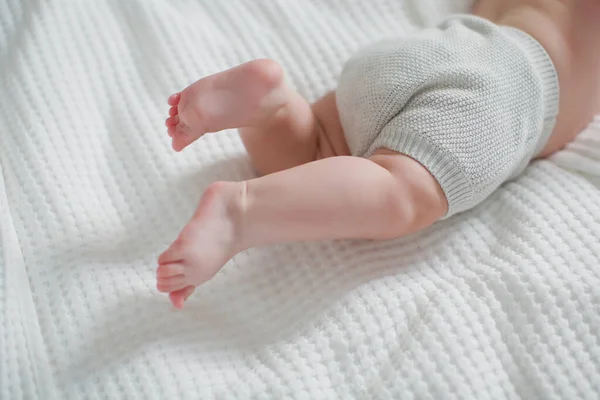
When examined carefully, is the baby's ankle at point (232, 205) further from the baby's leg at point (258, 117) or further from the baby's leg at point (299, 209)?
the baby's leg at point (258, 117)

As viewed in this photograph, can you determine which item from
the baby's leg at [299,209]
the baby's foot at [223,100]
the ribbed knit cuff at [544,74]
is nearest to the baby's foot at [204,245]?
the baby's leg at [299,209]

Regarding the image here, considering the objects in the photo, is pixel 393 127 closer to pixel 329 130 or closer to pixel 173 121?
pixel 329 130

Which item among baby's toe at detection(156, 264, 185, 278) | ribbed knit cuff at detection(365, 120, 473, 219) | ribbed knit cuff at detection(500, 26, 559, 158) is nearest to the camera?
baby's toe at detection(156, 264, 185, 278)

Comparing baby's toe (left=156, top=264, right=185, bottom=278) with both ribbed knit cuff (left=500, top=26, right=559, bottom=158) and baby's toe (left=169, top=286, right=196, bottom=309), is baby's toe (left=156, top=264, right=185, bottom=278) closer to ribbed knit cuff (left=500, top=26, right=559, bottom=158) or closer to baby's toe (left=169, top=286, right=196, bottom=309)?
baby's toe (left=169, top=286, right=196, bottom=309)

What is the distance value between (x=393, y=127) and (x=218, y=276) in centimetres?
31

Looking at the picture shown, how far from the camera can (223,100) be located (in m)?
0.79

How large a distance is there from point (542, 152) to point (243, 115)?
1.55 feet

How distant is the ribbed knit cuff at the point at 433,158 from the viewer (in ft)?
2.45

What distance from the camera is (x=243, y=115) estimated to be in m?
0.81

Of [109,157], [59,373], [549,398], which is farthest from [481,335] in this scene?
[109,157]

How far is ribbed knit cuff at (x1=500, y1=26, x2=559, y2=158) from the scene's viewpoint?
2.82ft

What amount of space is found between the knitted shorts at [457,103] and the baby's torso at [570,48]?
3cm

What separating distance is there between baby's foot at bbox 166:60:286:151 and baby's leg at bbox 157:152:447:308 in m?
0.13

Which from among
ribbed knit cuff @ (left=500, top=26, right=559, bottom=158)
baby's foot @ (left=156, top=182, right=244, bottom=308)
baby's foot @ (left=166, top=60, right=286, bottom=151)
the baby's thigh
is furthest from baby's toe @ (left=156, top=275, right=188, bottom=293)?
ribbed knit cuff @ (left=500, top=26, right=559, bottom=158)
